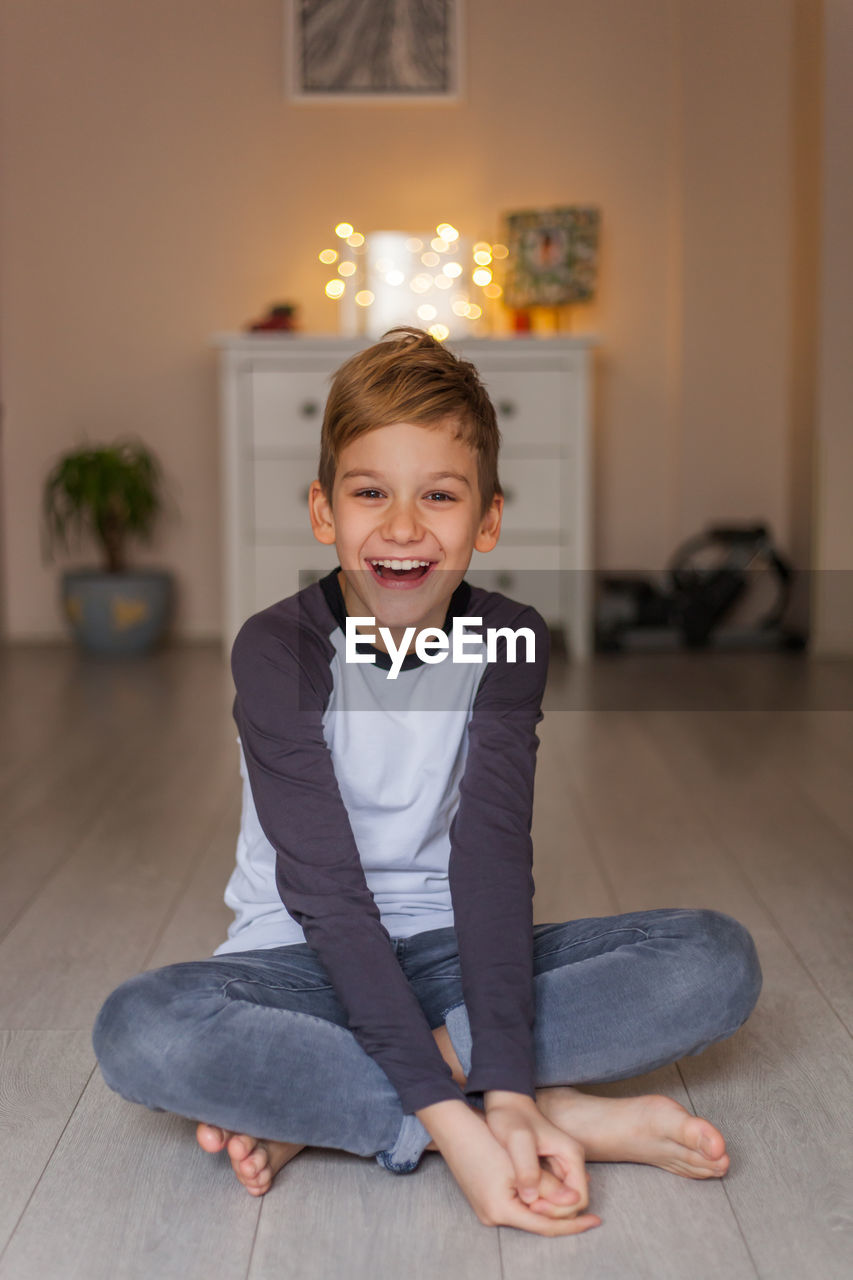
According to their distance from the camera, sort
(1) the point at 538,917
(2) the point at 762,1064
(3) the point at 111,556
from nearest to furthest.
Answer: (2) the point at 762,1064 → (1) the point at 538,917 → (3) the point at 111,556

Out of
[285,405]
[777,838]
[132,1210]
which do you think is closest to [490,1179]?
[132,1210]

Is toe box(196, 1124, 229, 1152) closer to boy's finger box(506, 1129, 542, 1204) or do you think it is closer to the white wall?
boy's finger box(506, 1129, 542, 1204)

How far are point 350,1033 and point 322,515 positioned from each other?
1.49ft

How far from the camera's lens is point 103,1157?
1074mm

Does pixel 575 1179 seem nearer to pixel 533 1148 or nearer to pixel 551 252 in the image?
pixel 533 1148

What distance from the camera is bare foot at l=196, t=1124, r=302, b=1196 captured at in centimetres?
101

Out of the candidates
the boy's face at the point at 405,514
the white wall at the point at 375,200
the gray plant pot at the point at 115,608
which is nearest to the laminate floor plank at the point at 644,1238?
the boy's face at the point at 405,514

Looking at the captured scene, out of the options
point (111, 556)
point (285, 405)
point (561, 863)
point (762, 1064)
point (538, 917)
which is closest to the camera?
point (762, 1064)

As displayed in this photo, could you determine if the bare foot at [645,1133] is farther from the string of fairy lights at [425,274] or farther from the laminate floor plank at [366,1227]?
the string of fairy lights at [425,274]

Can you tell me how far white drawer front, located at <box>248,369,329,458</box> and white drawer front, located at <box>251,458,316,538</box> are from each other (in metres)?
0.06

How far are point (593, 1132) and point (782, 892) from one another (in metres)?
0.82

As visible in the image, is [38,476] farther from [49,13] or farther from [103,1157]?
[103,1157]

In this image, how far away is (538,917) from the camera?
1.69 metres

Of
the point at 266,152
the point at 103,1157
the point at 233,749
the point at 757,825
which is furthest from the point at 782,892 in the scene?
the point at 266,152
